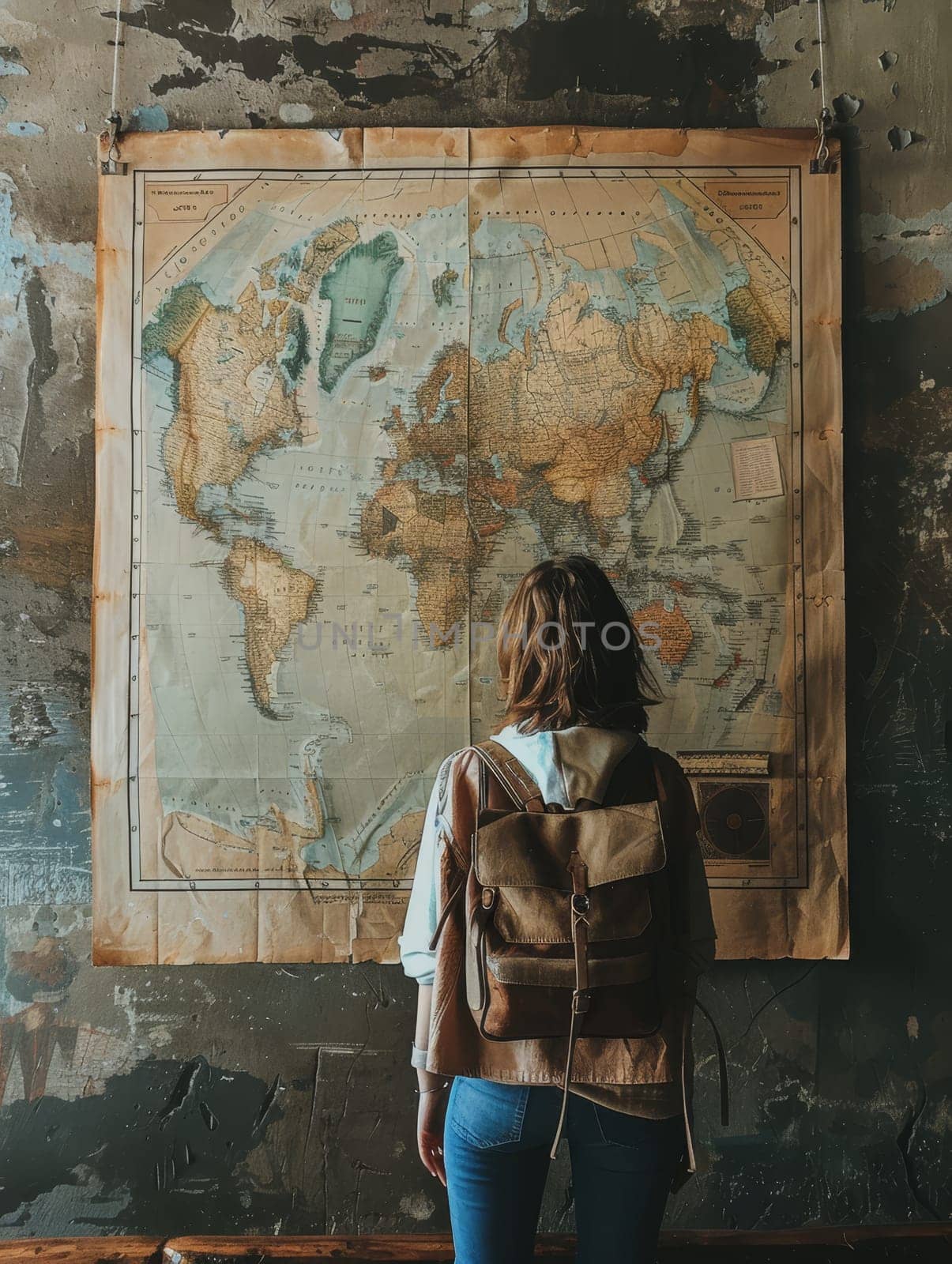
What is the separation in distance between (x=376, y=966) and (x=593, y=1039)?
34.5 inches

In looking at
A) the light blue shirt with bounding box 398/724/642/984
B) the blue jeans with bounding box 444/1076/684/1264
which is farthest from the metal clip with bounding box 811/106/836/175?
the blue jeans with bounding box 444/1076/684/1264

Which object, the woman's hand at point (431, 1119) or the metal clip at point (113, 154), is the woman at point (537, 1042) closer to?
the woman's hand at point (431, 1119)

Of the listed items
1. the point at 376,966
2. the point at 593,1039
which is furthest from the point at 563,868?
the point at 376,966

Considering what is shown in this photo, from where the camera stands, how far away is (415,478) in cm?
179

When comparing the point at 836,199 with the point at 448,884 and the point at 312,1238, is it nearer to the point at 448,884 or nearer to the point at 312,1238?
the point at 448,884

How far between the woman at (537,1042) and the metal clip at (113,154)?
145cm

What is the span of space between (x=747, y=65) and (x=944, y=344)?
2.47 feet

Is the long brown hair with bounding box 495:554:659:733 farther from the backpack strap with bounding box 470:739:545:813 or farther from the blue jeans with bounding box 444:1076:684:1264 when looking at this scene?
the blue jeans with bounding box 444:1076:684:1264

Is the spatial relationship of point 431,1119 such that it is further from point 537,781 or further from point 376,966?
point 376,966

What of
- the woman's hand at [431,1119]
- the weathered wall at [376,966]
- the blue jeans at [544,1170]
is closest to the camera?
Result: the blue jeans at [544,1170]

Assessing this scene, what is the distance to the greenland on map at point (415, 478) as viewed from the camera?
1775 mm

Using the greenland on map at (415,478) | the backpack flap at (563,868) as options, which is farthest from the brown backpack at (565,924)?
the greenland on map at (415,478)

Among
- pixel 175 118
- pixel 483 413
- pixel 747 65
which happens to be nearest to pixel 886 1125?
pixel 483 413

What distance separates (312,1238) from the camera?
68.7 inches
